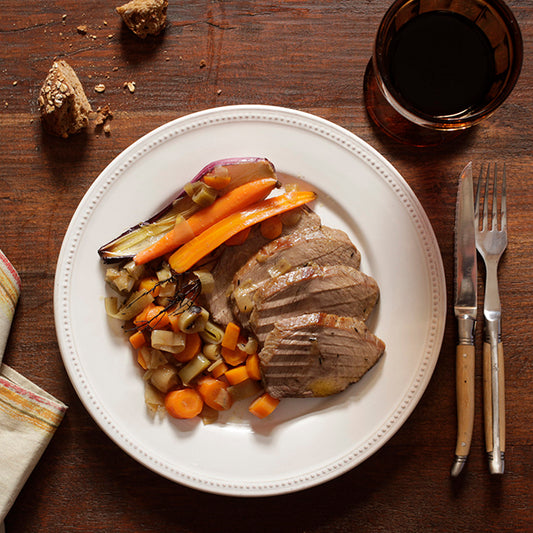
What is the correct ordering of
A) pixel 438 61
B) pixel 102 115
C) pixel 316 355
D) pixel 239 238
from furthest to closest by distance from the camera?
pixel 102 115
pixel 239 238
pixel 316 355
pixel 438 61

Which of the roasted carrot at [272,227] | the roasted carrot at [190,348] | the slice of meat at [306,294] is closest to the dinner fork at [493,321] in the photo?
the slice of meat at [306,294]

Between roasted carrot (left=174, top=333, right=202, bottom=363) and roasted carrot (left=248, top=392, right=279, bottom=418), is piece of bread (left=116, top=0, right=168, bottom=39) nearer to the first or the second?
roasted carrot (left=174, top=333, right=202, bottom=363)

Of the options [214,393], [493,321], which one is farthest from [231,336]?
[493,321]

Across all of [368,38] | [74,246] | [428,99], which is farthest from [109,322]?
[368,38]

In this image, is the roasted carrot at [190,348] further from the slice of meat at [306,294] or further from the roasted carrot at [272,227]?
the roasted carrot at [272,227]

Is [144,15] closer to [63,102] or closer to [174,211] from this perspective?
[63,102]
